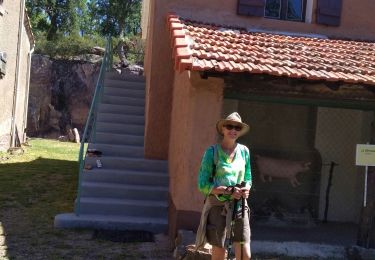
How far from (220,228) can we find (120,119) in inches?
226

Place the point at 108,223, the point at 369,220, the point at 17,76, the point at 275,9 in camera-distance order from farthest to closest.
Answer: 1. the point at 17,76
2. the point at 275,9
3. the point at 108,223
4. the point at 369,220

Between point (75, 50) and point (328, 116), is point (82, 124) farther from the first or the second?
point (328, 116)

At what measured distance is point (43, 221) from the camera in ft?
25.0

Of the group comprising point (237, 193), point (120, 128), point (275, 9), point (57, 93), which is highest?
point (275, 9)

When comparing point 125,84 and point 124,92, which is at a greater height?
point 125,84

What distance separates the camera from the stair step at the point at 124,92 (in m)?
10.7

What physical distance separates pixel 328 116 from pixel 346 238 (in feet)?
8.22

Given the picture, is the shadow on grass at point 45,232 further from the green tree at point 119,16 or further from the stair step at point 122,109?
the green tree at point 119,16

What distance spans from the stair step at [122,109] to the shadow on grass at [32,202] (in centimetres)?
177

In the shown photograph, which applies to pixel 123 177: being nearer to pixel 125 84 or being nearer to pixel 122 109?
pixel 122 109

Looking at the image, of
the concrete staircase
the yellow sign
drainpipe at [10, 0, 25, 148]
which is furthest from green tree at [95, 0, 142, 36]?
the yellow sign

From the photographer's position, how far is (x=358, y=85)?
6.32 m

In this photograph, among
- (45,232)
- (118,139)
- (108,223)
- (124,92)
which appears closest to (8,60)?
(124,92)

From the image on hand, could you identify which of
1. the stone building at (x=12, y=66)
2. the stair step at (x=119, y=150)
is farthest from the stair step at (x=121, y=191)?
the stone building at (x=12, y=66)
